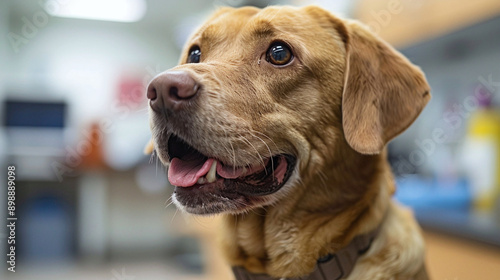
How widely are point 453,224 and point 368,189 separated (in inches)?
31.8

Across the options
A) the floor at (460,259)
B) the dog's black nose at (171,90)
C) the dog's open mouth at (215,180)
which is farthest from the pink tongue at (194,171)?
the floor at (460,259)

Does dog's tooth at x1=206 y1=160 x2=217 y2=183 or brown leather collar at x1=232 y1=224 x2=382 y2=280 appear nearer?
dog's tooth at x1=206 y1=160 x2=217 y2=183

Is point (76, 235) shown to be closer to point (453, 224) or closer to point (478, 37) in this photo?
point (453, 224)

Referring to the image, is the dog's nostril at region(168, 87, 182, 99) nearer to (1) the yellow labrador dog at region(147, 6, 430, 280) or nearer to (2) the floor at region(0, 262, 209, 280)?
(1) the yellow labrador dog at region(147, 6, 430, 280)

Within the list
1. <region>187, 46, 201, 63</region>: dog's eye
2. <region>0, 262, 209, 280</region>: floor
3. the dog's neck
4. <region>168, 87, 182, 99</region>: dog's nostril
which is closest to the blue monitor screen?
<region>0, 262, 209, 280</region>: floor

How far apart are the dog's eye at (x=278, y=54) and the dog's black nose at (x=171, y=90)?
197 millimetres

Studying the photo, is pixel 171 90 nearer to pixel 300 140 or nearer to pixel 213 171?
pixel 213 171

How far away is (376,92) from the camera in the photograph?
0.91 meters

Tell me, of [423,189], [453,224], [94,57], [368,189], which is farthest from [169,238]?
[368,189]

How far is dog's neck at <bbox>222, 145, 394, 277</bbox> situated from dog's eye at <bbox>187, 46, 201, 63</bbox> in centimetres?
34

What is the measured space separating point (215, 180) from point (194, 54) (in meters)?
0.34

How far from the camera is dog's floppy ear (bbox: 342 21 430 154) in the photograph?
874 millimetres

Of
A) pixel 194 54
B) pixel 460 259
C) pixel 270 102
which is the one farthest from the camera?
pixel 460 259

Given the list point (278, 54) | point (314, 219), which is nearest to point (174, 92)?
point (278, 54)
